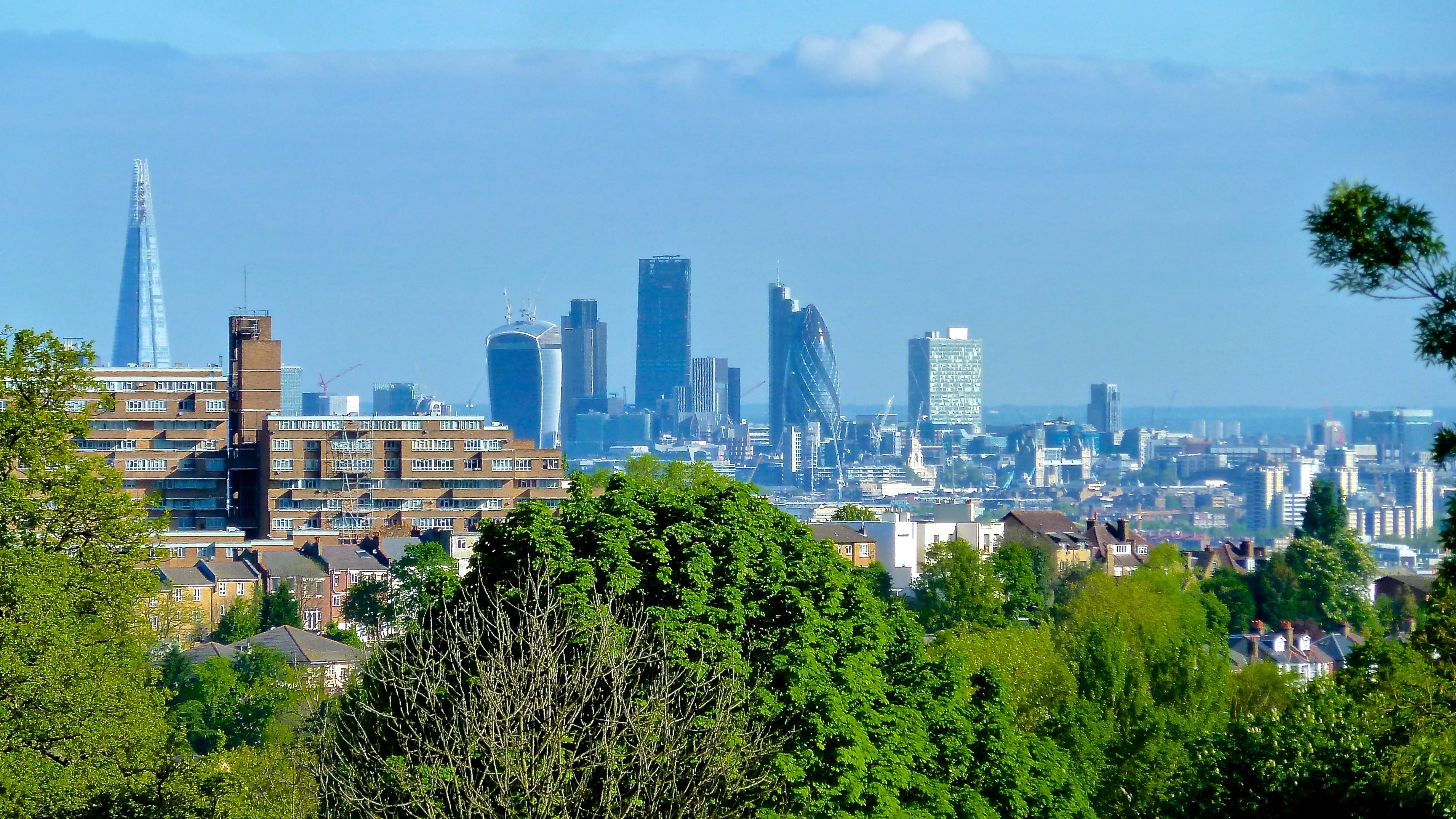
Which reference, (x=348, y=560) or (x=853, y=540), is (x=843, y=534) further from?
(x=348, y=560)

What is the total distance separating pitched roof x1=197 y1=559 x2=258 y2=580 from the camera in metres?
107

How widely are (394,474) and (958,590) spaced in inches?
2538

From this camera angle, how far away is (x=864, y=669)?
82.8ft

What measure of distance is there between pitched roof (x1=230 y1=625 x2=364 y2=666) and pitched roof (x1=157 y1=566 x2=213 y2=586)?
19.5m

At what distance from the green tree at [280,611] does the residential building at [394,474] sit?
107ft

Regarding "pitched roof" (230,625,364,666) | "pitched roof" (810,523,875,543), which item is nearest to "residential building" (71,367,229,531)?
"pitched roof" (810,523,875,543)

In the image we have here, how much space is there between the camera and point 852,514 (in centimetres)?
12838

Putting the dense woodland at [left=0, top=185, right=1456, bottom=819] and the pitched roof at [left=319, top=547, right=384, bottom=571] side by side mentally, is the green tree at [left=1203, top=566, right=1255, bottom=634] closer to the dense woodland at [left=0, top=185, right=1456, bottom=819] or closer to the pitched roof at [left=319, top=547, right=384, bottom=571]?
the pitched roof at [left=319, top=547, right=384, bottom=571]

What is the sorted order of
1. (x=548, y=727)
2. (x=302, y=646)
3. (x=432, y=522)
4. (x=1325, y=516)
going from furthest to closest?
1. (x=432, y=522)
2. (x=1325, y=516)
3. (x=302, y=646)
4. (x=548, y=727)

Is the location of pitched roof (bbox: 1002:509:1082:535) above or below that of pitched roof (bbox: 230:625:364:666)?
above

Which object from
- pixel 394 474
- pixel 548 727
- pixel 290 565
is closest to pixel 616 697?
pixel 548 727

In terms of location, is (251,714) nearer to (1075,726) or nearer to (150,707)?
(1075,726)

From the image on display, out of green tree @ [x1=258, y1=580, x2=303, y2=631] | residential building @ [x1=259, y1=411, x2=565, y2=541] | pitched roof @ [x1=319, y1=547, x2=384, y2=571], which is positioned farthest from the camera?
residential building @ [x1=259, y1=411, x2=565, y2=541]

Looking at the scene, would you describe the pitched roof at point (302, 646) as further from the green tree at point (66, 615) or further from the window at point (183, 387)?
the window at point (183, 387)
